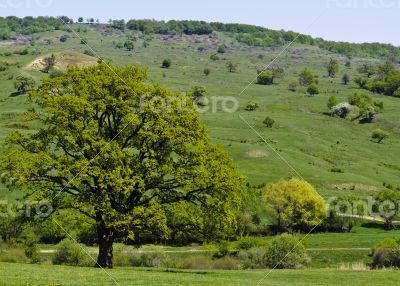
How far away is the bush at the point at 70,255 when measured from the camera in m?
57.4

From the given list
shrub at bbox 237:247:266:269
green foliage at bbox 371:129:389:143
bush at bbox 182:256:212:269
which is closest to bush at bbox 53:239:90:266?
bush at bbox 182:256:212:269

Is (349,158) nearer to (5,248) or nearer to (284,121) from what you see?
(284,121)

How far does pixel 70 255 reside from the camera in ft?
189

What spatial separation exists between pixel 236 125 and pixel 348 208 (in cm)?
7668

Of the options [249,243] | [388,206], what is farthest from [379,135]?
[249,243]

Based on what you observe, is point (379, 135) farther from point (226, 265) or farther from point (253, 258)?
point (226, 265)

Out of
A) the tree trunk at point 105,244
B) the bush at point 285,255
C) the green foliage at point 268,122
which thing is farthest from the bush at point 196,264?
the green foliage at point 268,122

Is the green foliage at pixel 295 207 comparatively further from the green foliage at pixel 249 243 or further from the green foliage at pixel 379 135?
the green foliage at pixel 379 135

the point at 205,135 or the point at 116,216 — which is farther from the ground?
the point at 205,135

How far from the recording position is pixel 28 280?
84.7ft

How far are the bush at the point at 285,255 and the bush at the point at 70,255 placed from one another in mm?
19362

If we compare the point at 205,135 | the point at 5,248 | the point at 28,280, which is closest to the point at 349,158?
the point at 5,248

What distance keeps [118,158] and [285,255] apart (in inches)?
1177

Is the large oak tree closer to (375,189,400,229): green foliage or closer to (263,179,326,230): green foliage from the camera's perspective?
(263,179,326,230): green foliage
